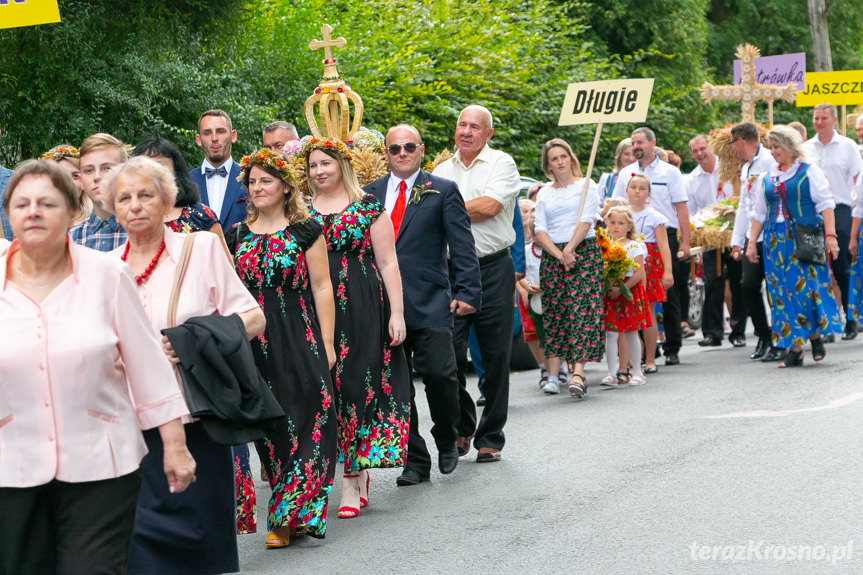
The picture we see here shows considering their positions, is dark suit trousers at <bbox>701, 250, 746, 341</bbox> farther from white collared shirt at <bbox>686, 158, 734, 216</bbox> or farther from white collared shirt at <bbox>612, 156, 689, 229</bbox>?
white collared shirt at <bbox>612, 156, 689, 229</bbox>

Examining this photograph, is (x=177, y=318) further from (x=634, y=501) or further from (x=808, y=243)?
(x=808, y=243)

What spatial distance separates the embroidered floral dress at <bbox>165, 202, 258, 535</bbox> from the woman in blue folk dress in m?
7.54

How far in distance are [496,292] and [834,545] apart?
10.9ft

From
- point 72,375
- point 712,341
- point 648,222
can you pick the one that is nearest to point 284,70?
point 648,222

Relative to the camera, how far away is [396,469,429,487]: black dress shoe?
8102 mm

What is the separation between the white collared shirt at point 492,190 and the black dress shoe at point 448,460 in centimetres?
130

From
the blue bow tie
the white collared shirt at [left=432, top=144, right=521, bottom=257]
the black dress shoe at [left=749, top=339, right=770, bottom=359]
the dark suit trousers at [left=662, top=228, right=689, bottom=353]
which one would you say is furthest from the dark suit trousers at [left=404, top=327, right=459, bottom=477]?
the black dress shoe at [left=749, top=339, right=770, bottom=359]

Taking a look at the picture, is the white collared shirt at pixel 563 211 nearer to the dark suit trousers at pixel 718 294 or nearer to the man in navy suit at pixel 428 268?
the man in navy suit at pixel 428 268

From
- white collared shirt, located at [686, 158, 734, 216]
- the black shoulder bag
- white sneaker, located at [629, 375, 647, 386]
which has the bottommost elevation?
white sneaker, located at [629, 375, 647, 386]

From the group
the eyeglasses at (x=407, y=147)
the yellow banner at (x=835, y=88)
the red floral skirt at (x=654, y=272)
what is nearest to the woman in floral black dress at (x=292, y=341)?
the eyeglasses at (x=407, y=147)

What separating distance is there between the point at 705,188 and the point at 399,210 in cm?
898

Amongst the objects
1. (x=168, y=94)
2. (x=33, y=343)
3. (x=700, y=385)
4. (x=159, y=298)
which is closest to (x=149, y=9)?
(x=168, y=94)

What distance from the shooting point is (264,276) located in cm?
655

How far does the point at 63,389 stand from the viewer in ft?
13.0
